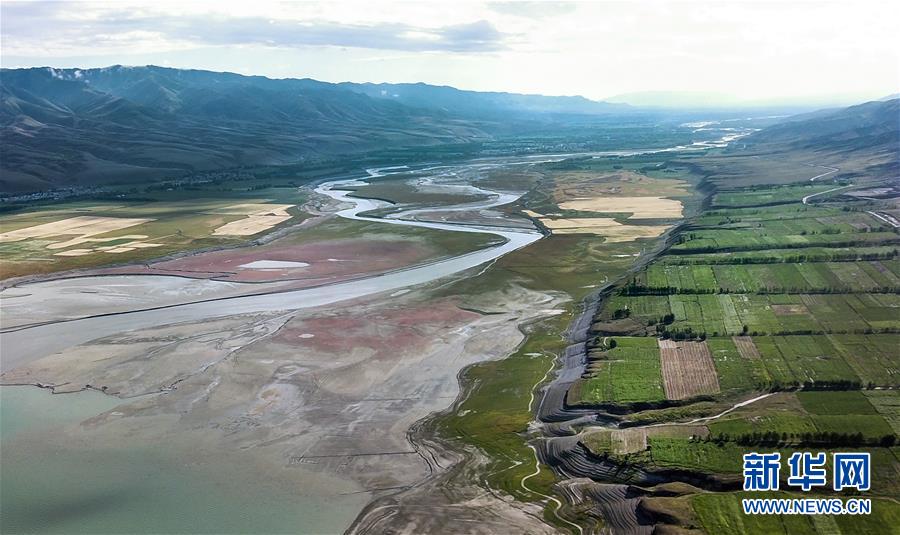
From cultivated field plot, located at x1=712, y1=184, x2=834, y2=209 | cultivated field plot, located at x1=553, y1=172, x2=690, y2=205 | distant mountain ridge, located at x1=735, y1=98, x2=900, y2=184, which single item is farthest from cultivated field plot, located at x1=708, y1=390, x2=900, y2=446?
distant mountain ridge, located at x1=735, y1=98, x2=900, y2=184

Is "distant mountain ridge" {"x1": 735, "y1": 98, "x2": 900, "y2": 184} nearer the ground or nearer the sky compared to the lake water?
nearer the sky

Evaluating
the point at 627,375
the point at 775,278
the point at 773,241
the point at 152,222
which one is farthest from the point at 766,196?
the point at 152,222

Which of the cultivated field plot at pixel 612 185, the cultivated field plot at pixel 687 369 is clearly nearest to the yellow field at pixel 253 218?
the cultivated field plot at pixel 612 185

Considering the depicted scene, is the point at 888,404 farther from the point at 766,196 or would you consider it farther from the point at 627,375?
the point at 766,196

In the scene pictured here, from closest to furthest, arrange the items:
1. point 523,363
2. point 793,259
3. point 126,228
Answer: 1. point 523,363
2. point 793,259
3. point 126,228

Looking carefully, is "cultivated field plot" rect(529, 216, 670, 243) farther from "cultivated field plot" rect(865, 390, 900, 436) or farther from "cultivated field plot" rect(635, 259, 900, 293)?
"cultivated field plot" rect(865, 390, 900, 436)

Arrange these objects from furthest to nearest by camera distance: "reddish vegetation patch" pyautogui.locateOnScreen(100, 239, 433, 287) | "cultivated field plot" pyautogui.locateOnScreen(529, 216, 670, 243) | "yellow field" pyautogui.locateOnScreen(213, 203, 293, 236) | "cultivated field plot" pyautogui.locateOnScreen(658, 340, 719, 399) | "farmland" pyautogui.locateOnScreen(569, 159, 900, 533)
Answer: "yellow field" pyautogui.locateOnScreen(213, 203, 293, 236) → "cultivated field plot" pyautogui.locateOnScreen(529, 216, 670, 243) → "reddish vegetation patch" pyautogui.locateOnScreen(100, 239, 433, 287) → "cultivated field plot" pyautogui.locateOnScreen(658, 340, 719, 399) → "farmland" pyautogui.locateOnScreen(569, 159, 900, 533)
